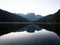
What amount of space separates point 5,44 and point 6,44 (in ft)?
0.96

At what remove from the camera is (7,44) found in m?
28.9

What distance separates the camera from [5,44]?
1137 inches

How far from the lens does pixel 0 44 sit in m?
28.5

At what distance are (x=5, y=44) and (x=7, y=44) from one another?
586 mm

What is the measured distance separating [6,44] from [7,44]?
29 cm

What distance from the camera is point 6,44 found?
28891 millimetres

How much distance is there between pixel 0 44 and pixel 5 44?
1408 mm

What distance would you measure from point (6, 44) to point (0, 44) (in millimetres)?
1693
